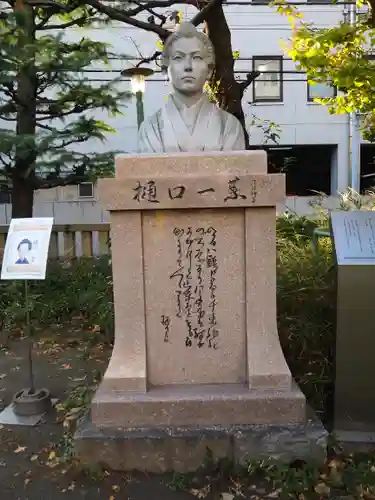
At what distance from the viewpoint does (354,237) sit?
11.1 feet

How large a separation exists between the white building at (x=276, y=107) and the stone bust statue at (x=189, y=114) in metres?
11.9

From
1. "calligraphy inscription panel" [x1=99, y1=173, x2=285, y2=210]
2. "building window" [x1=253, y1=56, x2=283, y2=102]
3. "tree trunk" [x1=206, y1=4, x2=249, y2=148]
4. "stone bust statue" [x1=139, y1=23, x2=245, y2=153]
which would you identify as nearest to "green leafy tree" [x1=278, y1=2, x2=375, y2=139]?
"tree trunk" [x1=206, y1=4, x2=249, y2=148]

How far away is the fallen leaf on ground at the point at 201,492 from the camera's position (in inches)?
113

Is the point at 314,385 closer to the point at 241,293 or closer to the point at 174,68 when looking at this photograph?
the point at 241,293

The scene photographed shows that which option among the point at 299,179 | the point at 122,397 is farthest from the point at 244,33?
the point at 122,397

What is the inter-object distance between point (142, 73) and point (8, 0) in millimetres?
2296

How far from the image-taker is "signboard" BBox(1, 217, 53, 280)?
3.76 metres

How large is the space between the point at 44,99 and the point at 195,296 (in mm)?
5268

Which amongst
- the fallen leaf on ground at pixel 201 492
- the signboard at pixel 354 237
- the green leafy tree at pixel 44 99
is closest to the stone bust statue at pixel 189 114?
the signboard at pixel 354 237

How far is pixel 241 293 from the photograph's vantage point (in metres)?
3.27

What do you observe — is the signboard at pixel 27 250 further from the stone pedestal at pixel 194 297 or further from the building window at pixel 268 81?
the building window at pixel 268 81

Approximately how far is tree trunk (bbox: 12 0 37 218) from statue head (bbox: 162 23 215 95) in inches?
157

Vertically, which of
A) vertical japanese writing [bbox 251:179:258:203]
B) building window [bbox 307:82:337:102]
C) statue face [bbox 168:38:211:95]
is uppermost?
building window [bbox 307:82:337:102]

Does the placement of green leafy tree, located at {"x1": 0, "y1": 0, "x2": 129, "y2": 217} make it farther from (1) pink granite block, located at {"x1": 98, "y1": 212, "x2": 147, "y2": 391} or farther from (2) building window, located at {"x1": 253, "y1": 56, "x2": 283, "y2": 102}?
(2) building window, located at {"x1": 253, "y1": 56, "x2": 283, "y2": 102}
